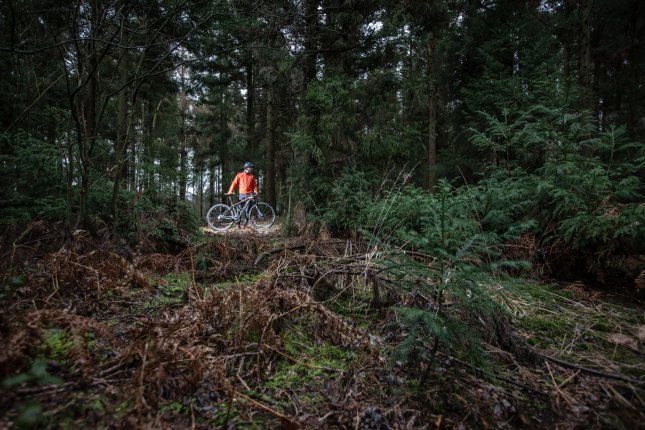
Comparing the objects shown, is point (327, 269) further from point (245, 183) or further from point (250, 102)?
point (250, 102)

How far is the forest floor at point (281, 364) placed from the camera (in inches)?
59.7

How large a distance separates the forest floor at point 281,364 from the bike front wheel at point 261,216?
802cm

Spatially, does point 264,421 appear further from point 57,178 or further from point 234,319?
point 57,178

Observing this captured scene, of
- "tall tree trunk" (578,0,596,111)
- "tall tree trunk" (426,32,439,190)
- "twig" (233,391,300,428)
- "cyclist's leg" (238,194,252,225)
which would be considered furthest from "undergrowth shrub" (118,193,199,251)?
"tall tree trunk" (578,0,596,111)

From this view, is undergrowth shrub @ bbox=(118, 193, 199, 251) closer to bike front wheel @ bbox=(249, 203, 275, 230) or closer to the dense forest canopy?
the dense forest canopy

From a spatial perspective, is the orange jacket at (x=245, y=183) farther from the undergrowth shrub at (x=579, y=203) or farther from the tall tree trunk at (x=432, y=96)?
the undergrowth shrub at (x=579, y=203)

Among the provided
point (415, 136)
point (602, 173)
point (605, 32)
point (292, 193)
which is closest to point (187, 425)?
point (602, 173)

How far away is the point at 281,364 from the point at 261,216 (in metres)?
9.68

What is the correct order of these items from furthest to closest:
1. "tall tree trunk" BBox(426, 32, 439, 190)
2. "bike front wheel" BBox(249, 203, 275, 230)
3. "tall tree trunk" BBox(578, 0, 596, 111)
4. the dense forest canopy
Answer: "bike front wheel" BBox(249, 203, 275, 230) < "tall tree trunk" BBox(426, 32, 439, 190) < "tall tree trunk" BBox(578, 0, 596, 111) < the dense forest canopy

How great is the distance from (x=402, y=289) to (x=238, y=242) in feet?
12.0

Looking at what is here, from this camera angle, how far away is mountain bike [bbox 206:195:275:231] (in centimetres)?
1096

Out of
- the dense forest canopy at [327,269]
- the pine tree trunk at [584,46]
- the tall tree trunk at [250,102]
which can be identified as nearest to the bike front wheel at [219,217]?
the dense forest canopy at [327,269]

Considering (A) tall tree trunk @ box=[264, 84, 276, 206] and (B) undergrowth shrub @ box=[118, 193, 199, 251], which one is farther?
(A) tall tree trunk @ box=[264, 84, 276, 206]

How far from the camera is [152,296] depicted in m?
3.15
